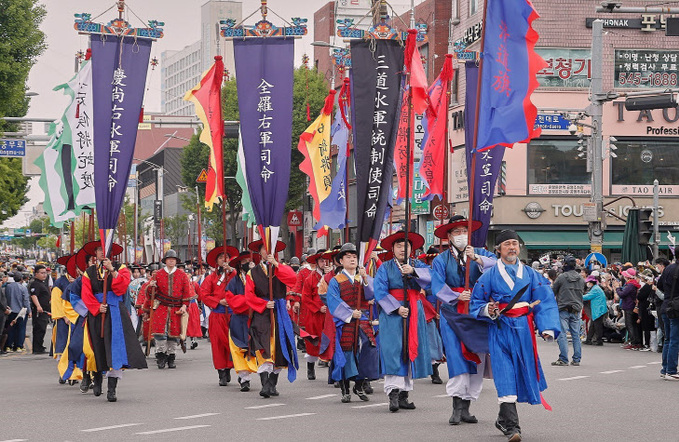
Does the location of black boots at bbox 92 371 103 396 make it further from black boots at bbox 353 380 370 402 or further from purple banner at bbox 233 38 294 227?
black boots at bbox 353 380 370 402

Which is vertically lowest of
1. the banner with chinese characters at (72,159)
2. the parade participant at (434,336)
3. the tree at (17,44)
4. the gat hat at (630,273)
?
the parade participant at (434,336)

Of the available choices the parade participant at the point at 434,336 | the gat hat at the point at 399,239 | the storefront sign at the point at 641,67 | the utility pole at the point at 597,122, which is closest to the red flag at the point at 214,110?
the parade participant at the point at 434,336

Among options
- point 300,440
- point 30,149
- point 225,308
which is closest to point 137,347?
point 225,308

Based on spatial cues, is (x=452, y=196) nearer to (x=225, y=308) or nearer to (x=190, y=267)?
(x=190, y=267)

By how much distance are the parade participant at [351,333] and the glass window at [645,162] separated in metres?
28.0

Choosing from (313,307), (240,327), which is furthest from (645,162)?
(240,327)

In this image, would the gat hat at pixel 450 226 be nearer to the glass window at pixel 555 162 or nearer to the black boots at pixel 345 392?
the black boots at pixel 345 392

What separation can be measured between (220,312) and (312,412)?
4050mm

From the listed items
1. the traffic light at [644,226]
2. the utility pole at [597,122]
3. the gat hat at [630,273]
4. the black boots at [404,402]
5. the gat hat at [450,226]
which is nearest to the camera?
the gat hat at [450,226]

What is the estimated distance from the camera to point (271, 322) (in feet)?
45.4

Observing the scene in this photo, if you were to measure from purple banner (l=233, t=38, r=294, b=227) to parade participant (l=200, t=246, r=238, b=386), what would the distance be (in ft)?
4.96

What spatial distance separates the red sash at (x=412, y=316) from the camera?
1172 cm

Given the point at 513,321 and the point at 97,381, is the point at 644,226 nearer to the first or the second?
the point at 97,381

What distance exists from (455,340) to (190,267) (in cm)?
1906
